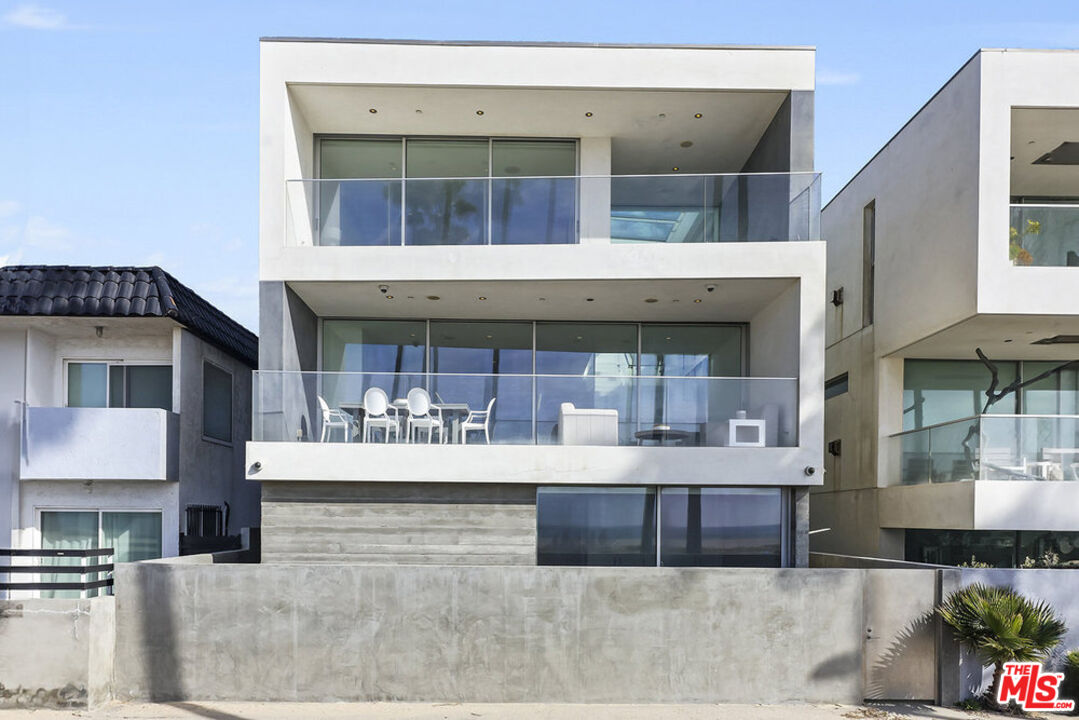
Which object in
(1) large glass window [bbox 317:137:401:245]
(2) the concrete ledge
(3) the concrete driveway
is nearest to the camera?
(3) the concrete driveway

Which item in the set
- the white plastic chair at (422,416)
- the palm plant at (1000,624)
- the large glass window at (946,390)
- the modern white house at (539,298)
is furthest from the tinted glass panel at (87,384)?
the large glass window at (946,390)

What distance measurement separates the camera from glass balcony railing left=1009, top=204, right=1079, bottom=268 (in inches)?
533

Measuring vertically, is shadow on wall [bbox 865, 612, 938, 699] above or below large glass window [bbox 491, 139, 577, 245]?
below

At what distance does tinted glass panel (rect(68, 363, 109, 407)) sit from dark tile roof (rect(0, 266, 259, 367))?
70.1 inches

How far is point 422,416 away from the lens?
13438mm

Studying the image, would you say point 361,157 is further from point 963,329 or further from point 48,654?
point 963,329

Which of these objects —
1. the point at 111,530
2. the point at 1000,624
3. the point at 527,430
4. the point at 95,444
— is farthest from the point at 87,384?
the point at 1000,624

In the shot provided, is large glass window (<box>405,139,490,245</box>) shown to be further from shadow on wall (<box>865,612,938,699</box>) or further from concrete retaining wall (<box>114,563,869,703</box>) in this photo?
shadow on wall (<box>865,612,938,699</box>)

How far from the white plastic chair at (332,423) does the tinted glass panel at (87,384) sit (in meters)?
5.31

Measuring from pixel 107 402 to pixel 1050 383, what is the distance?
17073mm

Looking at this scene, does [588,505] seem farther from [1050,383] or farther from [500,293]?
[1050,383]

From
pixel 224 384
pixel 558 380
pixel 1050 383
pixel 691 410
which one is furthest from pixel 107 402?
pixel 1050 383

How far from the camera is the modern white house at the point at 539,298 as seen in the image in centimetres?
1324

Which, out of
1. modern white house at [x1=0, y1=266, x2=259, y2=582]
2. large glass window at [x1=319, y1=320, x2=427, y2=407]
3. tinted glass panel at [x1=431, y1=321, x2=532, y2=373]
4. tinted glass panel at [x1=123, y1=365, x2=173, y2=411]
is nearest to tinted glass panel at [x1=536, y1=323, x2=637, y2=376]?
tinted glass panel at [x1=431, y1=321, x2=532, y2=373]
